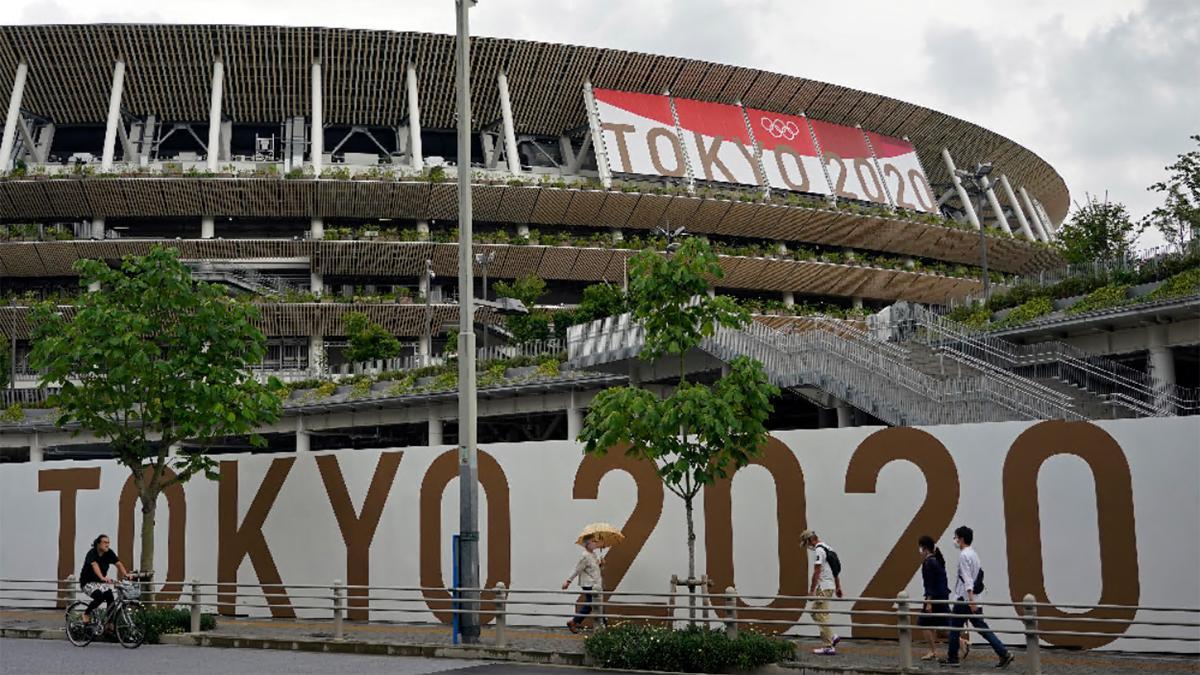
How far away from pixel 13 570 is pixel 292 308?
129ft

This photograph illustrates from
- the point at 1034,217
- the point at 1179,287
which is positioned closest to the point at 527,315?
the point at 1179,287

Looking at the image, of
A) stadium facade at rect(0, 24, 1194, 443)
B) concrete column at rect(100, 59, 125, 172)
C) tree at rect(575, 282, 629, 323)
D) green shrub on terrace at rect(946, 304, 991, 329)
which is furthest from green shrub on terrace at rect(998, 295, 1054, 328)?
concrete column at rect(100, 59, 125, 172)

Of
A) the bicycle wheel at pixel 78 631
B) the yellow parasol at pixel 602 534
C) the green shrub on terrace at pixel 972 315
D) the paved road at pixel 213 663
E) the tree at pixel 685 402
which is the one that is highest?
the green shrub on terrace at pixel 972 315

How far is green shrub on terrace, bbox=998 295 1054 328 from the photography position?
43987 mm

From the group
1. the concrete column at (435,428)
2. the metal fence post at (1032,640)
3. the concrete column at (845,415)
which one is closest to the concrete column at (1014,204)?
the concrete column at (435,428)

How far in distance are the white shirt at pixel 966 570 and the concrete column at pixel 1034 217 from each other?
8503 cm

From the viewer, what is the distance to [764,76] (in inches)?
2990

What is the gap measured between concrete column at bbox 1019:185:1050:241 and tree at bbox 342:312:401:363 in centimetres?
5411

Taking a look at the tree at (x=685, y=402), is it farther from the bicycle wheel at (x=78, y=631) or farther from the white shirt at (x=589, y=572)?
the bicycle wheel at (x=78, y=631)

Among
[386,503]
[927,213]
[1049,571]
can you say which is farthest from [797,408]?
[927,213]

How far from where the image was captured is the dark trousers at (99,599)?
67.7ft

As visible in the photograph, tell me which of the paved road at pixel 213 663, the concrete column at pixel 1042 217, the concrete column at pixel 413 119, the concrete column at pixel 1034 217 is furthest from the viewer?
the concrete column at pixel 1042 217

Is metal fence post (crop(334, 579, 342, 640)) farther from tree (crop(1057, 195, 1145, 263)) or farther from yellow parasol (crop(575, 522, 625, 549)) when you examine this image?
tree (crop(1057, 195, 1145, 263))

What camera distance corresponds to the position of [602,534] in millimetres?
19516
